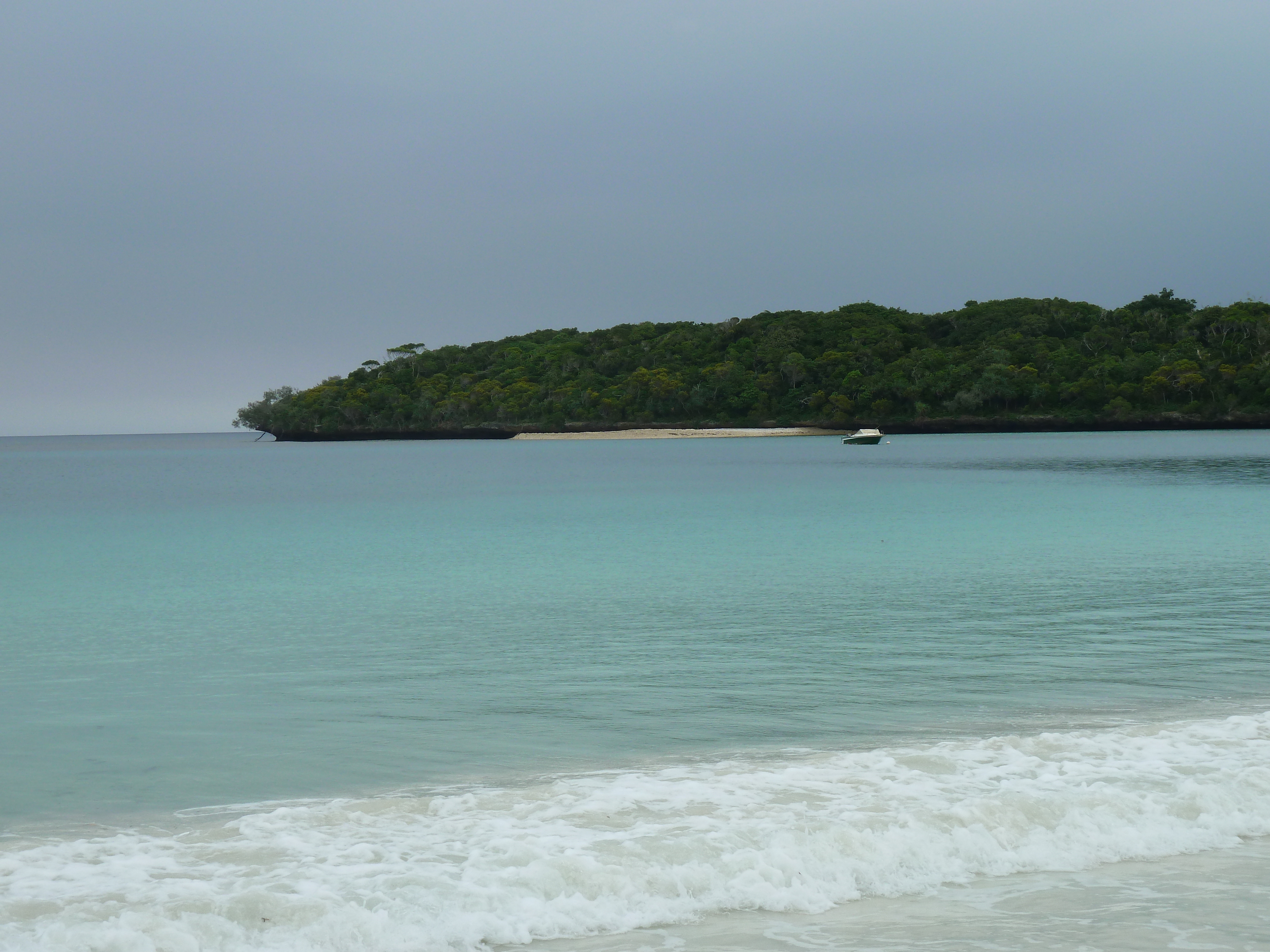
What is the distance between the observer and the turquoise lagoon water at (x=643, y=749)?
4.85 metres

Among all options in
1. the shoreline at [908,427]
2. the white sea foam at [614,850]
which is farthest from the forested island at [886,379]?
the white sea foam at [614,850]

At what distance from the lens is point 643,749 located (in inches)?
305

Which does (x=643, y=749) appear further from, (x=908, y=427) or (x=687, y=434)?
(x=687, y=434)

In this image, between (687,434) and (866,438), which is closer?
(866,438)

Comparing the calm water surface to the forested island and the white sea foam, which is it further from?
the forested island

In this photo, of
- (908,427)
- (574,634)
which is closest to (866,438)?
(908,427)

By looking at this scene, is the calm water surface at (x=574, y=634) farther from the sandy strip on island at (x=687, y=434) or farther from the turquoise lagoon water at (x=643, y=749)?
the sandy strip on island at (x=687, y=434)

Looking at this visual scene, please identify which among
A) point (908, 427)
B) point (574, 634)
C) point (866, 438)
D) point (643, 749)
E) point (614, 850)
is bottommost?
point (574, 634)

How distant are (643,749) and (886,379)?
158 metres

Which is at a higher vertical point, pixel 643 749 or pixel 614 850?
pixel 614 850

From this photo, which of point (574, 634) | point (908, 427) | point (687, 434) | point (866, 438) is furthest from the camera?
point (687, 434)

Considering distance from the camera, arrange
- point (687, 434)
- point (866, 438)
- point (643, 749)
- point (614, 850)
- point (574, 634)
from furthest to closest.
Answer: point (687, 434), point (866, 438), point (574, 634), point (643, 749), point (614, 850)

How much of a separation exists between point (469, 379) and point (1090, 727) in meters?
193

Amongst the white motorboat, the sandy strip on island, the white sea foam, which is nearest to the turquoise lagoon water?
the white sea foam
